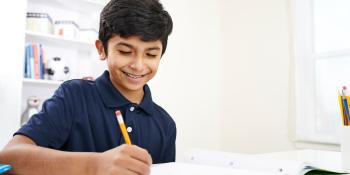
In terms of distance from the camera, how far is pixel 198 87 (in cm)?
308

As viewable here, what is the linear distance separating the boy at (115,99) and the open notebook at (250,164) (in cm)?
20

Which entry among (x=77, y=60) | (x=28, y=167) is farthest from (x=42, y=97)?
(x=28, y=167)

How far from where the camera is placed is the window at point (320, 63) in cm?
226

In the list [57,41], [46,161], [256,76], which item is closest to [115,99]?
[46,161]

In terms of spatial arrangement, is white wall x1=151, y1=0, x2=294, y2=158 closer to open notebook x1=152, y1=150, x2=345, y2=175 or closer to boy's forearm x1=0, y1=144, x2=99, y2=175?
open notebook x1=152, y1=150, x2=345, y2=175

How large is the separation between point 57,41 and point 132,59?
1.77 m

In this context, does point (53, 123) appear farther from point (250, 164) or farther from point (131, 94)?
point (250, 164)

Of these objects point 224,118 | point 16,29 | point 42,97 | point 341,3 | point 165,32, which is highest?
point 341,3

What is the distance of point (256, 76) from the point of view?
2.76m

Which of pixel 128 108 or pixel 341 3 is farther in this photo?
pixel 341 3

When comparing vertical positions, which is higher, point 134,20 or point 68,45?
point 68,45

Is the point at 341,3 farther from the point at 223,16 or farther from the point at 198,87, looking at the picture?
the point at 198,87

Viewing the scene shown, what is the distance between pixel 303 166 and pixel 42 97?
2.19 meters

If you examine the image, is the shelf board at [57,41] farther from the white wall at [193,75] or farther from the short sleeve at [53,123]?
the short sleeve at [53,123]
